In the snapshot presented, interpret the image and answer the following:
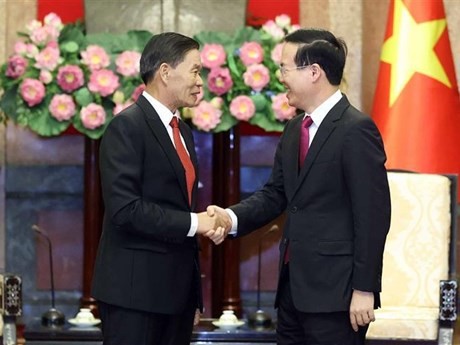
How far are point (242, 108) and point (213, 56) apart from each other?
306mm

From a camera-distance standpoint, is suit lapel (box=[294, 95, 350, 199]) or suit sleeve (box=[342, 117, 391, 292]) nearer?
suit sleeve (box=[342, 117, 391, 292])

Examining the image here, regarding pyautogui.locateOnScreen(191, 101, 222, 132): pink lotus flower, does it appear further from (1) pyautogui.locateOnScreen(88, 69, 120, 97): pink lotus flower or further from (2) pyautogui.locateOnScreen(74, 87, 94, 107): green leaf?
(2) pyautogui.locateOnScreen(74, 87, 94, 107): green leaf

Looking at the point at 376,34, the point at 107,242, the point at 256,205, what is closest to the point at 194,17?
the point at 376,34

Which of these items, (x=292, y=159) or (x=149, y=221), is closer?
(x=149, y=221)

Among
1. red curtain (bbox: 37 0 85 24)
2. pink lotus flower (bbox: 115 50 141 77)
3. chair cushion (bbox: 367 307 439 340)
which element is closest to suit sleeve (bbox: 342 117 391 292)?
chair cushion (bbox: 367 307 439 340)

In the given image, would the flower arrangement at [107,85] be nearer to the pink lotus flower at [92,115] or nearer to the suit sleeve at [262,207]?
the pink lotus flower at [92,115]

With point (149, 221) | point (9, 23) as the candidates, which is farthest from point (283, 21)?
point (149, 221)

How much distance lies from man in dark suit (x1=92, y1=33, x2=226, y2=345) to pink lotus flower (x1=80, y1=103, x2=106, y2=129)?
1745mm

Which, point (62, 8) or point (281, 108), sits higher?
point (62, 8)

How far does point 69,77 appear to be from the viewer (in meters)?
5.09

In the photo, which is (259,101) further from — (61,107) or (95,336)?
(95,336)

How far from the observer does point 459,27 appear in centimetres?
612

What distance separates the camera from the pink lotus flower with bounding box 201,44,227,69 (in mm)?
5094

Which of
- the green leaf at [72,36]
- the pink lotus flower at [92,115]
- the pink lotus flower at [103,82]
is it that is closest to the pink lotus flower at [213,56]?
the pink lotus flower at [103,82]
